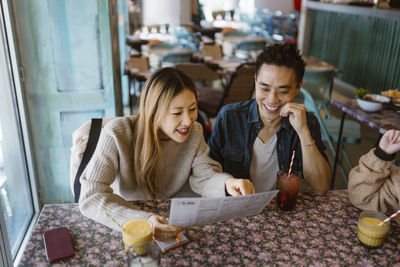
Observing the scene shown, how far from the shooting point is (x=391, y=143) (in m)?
1.34

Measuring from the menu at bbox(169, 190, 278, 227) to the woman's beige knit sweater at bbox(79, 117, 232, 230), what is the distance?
6.0 inches

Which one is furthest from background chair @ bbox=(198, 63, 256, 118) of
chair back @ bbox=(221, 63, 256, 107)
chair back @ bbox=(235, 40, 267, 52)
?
chair back @ bbox=(235, 40, 267, 52)

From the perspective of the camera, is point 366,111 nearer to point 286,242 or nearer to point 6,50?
point 286,242

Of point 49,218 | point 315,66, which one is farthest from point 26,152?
point 315,66

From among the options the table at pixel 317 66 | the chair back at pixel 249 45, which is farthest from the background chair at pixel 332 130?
the chair back at pixel 249 45

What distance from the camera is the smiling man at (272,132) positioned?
5.41 feet

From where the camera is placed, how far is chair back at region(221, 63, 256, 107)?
12.1ft

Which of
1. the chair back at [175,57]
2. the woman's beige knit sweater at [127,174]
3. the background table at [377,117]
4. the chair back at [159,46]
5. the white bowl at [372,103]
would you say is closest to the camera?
the woman's beige knit sweater at [127,174]

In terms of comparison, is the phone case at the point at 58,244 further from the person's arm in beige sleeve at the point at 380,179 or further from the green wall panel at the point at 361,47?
the green wall panel at the point at 361,47

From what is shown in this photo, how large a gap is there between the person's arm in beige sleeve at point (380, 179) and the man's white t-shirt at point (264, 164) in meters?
0.51

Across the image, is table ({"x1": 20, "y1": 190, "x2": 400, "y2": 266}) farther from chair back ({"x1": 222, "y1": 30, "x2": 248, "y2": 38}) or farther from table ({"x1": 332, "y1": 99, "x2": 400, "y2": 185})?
chair back ({"x1": 222, "y1": 30, "x2": 248, "y2": 38})

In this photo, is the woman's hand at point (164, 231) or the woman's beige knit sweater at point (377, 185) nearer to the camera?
the woman's hand at point (164, 231)

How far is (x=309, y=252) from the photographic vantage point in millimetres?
1145

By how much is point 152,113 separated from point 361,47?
6360 mm
